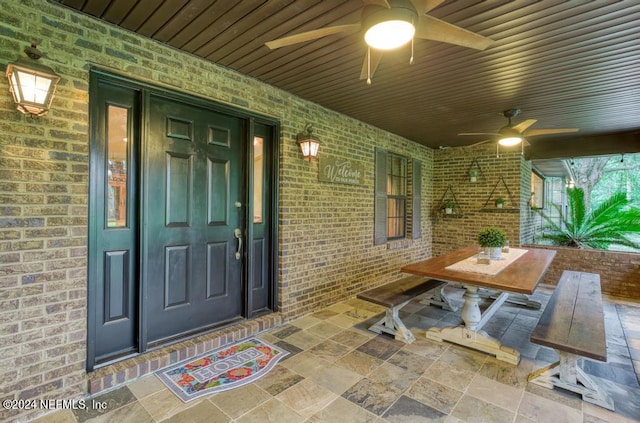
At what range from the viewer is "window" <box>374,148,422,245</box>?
527 centimetres

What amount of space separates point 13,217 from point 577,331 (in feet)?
13.0

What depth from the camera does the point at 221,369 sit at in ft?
8.28

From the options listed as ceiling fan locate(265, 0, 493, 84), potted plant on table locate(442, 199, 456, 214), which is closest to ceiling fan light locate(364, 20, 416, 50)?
ceiling fan locate(265, 0, 493, 84)

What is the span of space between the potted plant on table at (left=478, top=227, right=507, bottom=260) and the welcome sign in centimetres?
184

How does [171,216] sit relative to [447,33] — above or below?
below

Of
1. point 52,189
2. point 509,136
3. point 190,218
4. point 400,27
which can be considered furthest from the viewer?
point 509,136

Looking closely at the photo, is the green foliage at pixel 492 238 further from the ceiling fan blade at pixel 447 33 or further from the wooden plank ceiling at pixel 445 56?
the ceiling fan blade at pixel 447 33

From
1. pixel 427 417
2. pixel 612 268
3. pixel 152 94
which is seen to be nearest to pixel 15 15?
pixel 152 94

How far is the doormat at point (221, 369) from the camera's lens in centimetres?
227

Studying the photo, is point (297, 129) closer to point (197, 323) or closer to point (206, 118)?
point (206, 118)

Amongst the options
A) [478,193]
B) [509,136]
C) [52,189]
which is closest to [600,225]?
[478,193]

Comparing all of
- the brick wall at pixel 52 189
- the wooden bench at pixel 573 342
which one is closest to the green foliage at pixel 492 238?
the wooden bench at pixel 573 342

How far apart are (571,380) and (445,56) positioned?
271cm

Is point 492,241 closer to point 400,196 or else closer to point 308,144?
point 308,144
